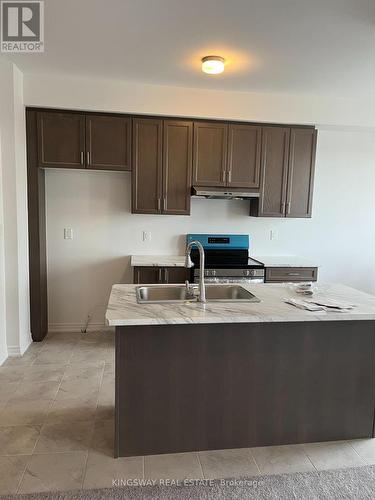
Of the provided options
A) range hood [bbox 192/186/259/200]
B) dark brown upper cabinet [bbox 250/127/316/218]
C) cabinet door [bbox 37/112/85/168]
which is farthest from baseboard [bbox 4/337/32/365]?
dark brown upper cabinet [bbox 250/127/316/218]

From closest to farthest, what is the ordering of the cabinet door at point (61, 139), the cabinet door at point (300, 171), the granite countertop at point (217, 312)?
the granite countertop at point (217, 312) < the cabinet door at point (61, 139) < the cabinet door at point (300, 171)

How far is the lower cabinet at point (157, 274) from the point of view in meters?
3.62

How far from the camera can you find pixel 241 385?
211 cm

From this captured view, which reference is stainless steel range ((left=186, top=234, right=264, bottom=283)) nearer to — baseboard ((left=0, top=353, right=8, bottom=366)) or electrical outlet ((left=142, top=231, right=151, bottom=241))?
electrical outlet ((left=142, top=231, right=151, bottom=241))

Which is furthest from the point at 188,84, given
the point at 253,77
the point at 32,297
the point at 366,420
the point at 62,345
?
the point at 366,420

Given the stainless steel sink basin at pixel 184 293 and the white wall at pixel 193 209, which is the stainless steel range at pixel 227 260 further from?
the stainless steel sink basin at pixel 184 293

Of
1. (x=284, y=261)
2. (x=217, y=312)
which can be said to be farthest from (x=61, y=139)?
(x=284, y=261)

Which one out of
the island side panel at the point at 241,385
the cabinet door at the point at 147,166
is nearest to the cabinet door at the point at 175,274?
the cabinet door at the point at 147,166

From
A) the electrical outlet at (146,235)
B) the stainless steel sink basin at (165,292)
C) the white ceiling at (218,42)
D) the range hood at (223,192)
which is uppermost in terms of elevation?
the white ceiling at (218,42)

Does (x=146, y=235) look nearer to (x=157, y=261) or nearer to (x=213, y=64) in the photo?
(x=157, y=261)

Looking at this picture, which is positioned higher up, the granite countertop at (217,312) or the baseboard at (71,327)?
the granite countertop at (217,312)

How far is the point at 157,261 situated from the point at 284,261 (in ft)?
4.71

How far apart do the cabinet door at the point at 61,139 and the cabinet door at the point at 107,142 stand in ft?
0.25

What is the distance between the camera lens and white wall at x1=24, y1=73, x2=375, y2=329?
3510 millimetres
